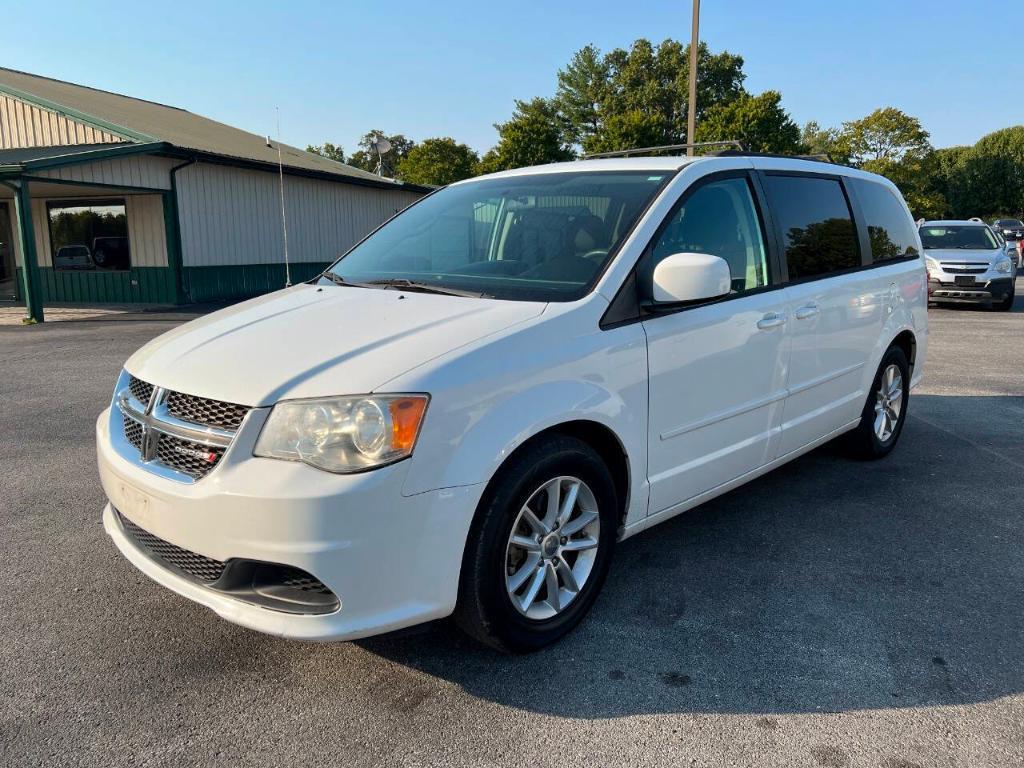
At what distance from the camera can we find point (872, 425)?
5.14 metres


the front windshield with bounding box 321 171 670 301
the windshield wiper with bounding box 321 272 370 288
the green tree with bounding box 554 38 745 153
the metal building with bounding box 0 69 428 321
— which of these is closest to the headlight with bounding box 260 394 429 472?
the front windshield with bounding box 321 171 670 301

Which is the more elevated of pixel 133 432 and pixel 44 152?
pixel 44 152

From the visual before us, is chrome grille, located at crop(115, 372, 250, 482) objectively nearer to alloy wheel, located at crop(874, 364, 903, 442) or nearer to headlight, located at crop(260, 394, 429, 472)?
headlight, located at crop(260, 394, 429, 472)

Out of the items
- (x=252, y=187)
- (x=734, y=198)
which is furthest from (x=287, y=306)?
(x=252, y=187)

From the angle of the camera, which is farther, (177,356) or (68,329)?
(68,329)

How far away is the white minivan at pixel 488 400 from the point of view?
245 cm

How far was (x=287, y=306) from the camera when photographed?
3434 mm

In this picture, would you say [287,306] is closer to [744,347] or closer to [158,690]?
[158,690]

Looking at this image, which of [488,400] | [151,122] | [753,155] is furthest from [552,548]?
[151,122]

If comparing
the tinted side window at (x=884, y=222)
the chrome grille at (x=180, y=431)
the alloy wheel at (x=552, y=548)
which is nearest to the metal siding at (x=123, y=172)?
the chrome grille at (x=180, y=431)

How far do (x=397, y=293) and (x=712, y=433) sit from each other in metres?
1.49

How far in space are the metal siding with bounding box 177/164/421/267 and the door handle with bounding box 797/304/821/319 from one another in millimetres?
16297

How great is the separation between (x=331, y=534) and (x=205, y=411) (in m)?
0.64

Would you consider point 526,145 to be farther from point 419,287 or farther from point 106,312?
point 419,287
